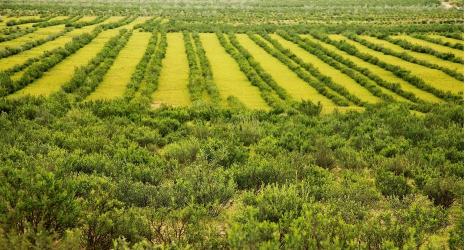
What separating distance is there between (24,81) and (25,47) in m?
14.5

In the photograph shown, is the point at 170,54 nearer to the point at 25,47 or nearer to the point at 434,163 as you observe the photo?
the point at 25,47

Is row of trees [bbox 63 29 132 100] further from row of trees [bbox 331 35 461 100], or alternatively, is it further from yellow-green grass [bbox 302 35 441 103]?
row of trees [bbox 331 35 461 100]

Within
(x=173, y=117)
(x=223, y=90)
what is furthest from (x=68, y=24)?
(x=173, y=117)

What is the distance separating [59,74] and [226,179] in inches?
878

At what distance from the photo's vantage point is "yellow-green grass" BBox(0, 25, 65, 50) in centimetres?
4079

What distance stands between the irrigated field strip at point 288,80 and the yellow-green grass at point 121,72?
9.71 m

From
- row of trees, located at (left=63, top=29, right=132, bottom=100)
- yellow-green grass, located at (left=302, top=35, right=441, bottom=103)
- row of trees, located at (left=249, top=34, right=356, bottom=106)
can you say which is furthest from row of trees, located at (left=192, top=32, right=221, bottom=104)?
yellow-green grass, located at (left=302, top=35, right=441, bottom=103)

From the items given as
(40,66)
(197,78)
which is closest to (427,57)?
(197,78)

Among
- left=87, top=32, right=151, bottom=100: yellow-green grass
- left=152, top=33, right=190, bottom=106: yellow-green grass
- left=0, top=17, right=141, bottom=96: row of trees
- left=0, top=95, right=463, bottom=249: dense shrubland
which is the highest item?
left=0, top=95, right=463, bottom=249: dense shrubland

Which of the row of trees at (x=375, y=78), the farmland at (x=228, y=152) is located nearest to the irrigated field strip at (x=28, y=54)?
the farmland at (x=228, y=152)

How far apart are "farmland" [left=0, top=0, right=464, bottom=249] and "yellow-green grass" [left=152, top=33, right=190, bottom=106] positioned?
0.13 metres

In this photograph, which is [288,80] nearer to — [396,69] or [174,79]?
[174,79]

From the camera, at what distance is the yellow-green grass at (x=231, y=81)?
82.0ft

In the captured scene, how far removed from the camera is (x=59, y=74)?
96.2ft
